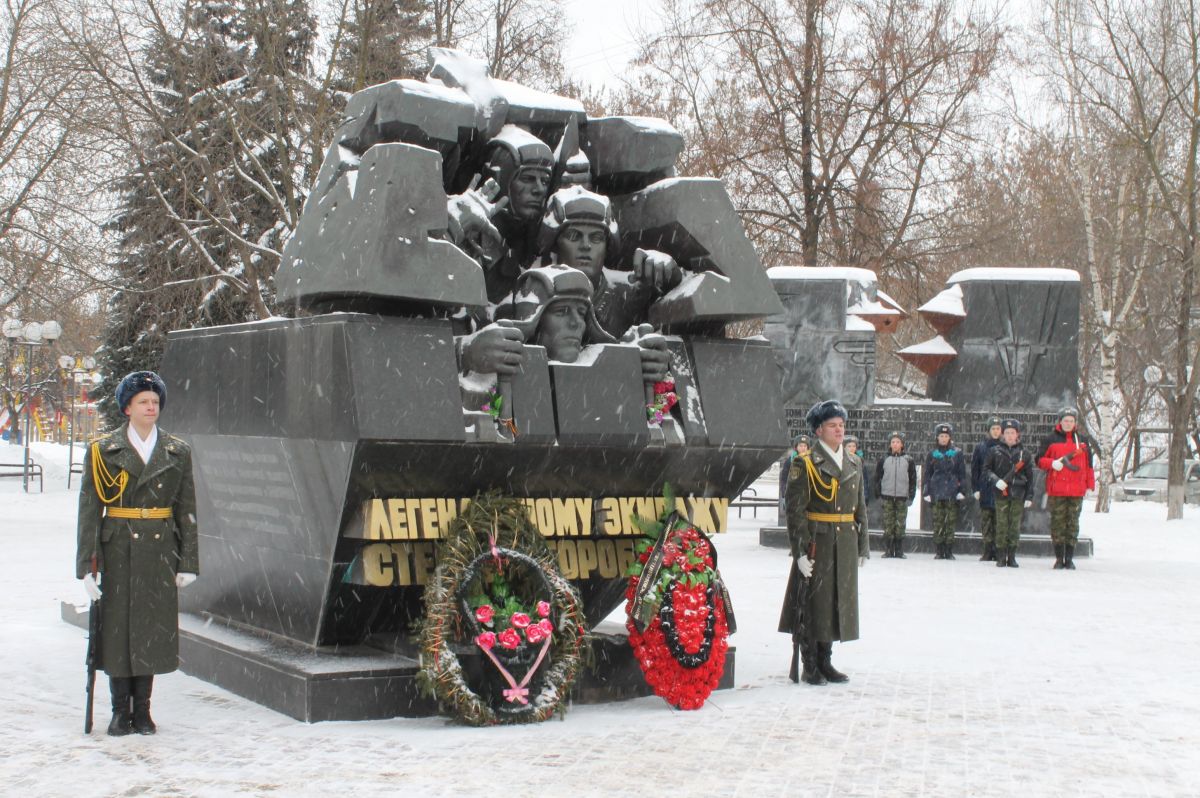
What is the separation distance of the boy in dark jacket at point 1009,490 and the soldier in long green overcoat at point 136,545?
11091 mm

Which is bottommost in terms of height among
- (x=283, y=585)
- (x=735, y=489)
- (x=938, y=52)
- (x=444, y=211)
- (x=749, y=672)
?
(x=749, y=672)

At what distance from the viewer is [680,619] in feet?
23.4

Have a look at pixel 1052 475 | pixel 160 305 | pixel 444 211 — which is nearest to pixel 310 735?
pixel 444 211

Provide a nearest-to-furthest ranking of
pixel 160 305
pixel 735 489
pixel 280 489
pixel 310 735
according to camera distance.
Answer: pixel 310 735 < pixel 280 489 < pixel 735 489 < pixel 160 305

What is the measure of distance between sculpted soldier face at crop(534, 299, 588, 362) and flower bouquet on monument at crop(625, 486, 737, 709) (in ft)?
3.65

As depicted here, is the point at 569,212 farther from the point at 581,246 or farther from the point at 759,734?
the point at 759,734

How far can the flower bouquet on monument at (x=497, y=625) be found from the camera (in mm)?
6574

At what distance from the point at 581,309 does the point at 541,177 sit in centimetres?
86

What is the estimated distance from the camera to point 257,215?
24.1 meters

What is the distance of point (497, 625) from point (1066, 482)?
33.7ft

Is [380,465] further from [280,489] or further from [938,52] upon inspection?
[938,52]

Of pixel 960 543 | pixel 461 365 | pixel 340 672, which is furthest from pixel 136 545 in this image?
pixel 960 543

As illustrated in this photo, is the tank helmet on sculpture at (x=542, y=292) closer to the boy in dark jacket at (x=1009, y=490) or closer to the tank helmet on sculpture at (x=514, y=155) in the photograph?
the tank helmet on sculpture at (x=514, y=155)

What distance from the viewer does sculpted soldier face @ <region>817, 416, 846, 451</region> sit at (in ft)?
26.8
